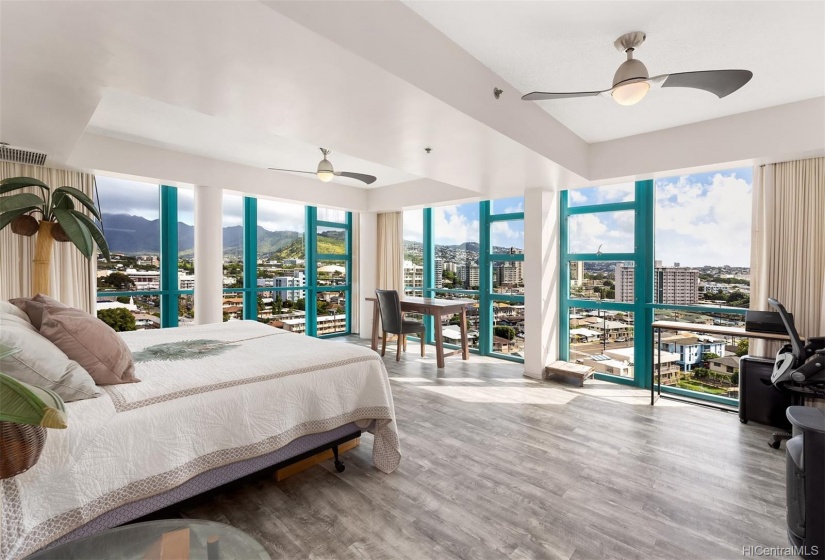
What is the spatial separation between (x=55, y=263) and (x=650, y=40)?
18.0ft

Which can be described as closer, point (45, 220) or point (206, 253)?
point (45, 220)

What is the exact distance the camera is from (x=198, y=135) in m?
4.05

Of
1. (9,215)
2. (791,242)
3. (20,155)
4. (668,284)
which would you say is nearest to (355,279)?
(20,155)

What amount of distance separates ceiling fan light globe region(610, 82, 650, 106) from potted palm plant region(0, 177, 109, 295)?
378 centimetres

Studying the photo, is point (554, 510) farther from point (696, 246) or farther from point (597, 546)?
point (696, 246)

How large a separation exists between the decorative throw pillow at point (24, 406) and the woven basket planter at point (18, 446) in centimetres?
51

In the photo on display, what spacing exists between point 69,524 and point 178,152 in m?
4.31

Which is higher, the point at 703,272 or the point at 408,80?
the point at 408,80

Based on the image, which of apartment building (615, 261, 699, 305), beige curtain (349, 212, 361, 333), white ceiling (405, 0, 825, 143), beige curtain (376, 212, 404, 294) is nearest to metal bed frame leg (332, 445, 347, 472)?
white ceiling (405, 0, 825, 143)

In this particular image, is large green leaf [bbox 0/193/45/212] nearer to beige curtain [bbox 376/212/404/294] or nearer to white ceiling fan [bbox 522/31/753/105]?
white ceiling fan [bbox 522/31/753/105]

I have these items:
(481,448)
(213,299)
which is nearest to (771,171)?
(481,448)

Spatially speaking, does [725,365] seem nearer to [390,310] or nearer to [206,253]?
[390,310]

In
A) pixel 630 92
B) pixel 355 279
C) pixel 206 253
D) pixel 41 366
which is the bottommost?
pixel 41 366

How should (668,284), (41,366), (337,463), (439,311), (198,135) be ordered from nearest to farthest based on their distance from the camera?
(41,366), (337,463), (198,135), (668,284), (439,311)
